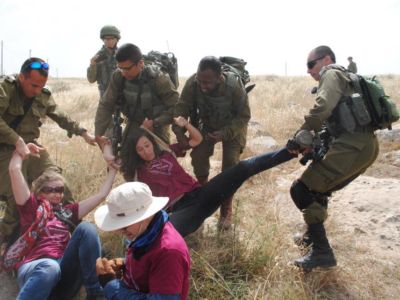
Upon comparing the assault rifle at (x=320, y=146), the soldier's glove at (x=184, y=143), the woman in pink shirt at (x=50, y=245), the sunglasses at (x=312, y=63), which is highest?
the sunglasses at (x=312, y=63)

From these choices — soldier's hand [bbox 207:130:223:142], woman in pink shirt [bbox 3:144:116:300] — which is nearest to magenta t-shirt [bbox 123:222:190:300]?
woman in pink shirt [bbox 3:144:116:300]

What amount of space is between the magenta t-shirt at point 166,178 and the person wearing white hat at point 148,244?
1396 mm

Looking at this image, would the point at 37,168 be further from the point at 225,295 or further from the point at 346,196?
the point at 346,196

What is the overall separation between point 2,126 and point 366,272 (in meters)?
3.27

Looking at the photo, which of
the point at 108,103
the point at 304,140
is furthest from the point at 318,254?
the point at 108,103

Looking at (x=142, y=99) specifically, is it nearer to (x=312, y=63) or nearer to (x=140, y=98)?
(x=140, y=98)

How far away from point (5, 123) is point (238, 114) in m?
2.07

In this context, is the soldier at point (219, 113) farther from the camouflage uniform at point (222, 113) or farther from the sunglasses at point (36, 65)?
the sunglasses at point (36, 65)

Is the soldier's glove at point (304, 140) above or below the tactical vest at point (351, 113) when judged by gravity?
below

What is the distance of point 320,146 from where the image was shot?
3359mm

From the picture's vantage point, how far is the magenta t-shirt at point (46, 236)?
306 cm

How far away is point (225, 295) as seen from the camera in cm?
310

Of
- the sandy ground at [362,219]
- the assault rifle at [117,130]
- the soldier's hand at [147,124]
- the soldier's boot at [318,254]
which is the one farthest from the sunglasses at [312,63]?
the assault rifle at [117,130]

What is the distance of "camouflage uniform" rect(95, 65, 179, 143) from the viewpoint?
414 cm
